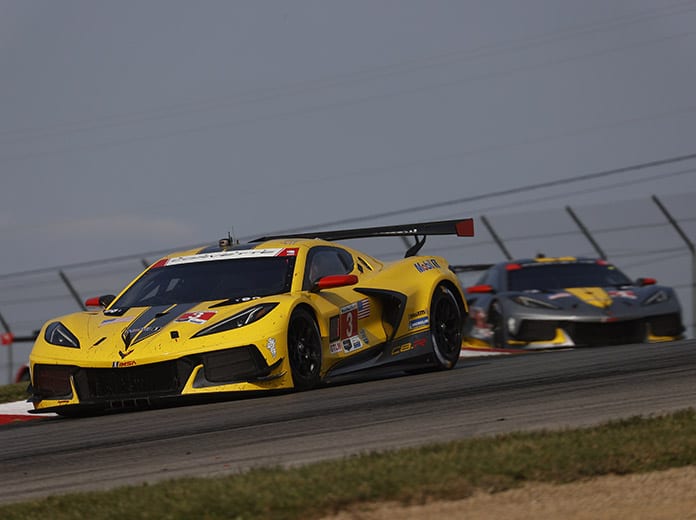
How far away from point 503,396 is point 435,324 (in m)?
2.98

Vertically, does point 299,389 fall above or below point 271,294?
below

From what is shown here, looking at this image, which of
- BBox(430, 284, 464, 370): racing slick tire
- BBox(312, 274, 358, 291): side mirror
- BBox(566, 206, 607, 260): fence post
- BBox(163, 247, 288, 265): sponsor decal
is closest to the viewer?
BBox(312, 274, 358, 291): side mirror

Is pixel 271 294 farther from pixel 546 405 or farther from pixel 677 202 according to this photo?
pixel 677 202

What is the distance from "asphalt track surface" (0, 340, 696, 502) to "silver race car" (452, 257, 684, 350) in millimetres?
5329

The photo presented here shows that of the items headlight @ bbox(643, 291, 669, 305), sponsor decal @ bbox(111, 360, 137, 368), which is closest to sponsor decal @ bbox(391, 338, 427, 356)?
sponsor decal @ bbox(111, 360, 137, 368)

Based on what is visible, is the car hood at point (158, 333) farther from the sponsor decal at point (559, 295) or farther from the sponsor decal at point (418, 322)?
the sponsor decal at point (559, 295)

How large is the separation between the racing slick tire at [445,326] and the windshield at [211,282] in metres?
1.60

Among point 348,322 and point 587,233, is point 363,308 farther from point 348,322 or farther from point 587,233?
point 587,233

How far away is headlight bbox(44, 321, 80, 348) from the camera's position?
394 inches

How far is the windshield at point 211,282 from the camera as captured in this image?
34.9 feet

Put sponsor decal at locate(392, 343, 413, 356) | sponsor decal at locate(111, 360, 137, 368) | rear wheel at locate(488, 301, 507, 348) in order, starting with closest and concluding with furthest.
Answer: sponsor decal at locate(111, 360, 137, 368) < sponsor decal at locate(392, 343, 413, 356) < rear wheel at locate(488, 301, 507, 348)

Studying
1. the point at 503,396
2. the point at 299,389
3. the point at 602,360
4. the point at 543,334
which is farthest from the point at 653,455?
the point at 543,334

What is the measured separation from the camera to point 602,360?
11664 mm

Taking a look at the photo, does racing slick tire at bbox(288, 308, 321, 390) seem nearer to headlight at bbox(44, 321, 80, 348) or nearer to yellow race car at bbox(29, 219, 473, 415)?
yellow race car at bbox(29, 219, 473, 415)
